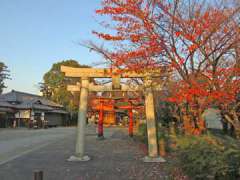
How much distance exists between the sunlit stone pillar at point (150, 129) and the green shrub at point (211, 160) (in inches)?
156

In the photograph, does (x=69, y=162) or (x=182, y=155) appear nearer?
(x=182, y=155)

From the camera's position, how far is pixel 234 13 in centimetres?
726

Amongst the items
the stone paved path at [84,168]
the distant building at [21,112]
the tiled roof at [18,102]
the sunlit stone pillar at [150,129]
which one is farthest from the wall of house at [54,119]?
the sunlit stone pillar at [150,129]

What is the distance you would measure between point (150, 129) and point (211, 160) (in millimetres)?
5509

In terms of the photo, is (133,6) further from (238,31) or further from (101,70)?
(101,70)

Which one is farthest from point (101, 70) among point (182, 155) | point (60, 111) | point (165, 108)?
point (60, 111)

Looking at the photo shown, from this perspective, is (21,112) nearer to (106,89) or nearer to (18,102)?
(18,102)

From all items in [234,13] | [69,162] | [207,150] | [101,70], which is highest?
[234,13]

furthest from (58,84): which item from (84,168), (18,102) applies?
(84,168)

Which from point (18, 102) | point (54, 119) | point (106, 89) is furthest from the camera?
point (54, 119)

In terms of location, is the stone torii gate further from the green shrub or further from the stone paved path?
the green shrub

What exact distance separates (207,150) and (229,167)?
2.02 feet

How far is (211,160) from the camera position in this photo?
5.20m

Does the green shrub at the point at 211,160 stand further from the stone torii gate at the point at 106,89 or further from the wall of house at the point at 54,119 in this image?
the wall of house at the point at 54,119
